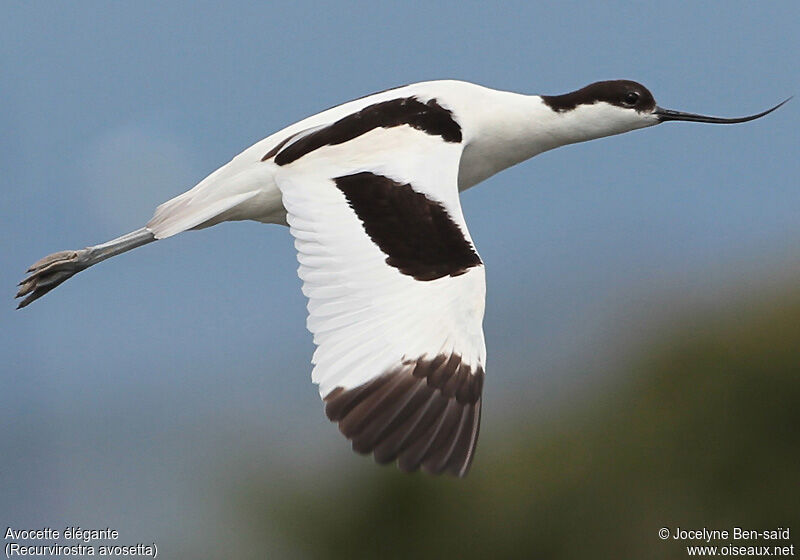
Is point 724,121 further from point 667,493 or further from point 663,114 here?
point 667,493

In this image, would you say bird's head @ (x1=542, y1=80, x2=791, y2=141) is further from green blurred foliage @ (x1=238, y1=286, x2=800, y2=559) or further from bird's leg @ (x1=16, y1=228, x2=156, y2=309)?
green blurred foliage @ (x1=238, y1=286, x2=800, y2=559)

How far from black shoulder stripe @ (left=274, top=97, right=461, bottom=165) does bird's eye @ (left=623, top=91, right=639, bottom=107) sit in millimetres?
1578

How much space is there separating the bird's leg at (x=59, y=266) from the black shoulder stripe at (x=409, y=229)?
2.16m

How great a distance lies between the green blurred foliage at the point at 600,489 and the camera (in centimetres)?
1231

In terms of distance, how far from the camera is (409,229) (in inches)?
293

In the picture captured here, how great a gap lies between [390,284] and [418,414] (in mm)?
786

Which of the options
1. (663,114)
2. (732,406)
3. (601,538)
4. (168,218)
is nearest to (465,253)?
(168,218)

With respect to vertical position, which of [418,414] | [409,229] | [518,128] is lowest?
[418,414]

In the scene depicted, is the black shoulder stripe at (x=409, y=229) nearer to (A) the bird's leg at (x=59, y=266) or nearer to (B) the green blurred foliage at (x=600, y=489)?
(A) the bird's leg at (x=59, y=266)
